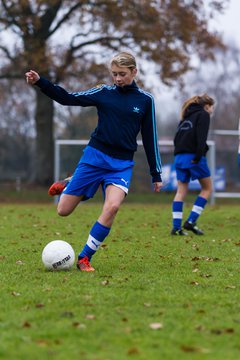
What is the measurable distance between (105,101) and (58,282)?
185 cm

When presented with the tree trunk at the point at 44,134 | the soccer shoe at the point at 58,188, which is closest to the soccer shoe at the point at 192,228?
the soccer shoe at the point at 58,188

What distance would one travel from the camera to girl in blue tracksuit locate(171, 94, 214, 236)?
412 inches

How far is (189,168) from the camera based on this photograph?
35.1 ft

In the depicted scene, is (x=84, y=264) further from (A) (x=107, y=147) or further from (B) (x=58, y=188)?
(A) (x=107, y=147)

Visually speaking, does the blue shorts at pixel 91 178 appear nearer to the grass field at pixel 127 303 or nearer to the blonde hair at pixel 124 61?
the grass field at pixel 127 303

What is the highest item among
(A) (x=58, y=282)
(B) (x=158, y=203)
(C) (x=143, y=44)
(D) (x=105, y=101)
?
(C) (x=143, y=44)

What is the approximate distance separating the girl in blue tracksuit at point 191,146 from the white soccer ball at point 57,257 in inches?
163

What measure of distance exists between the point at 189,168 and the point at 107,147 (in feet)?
13.3

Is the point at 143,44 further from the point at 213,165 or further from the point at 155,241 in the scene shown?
the point at 155,241

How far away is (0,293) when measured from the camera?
5.59 meters

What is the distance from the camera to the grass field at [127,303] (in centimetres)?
400

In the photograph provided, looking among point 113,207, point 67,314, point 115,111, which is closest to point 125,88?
point 115,111

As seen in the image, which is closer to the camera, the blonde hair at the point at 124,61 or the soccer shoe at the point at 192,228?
the blonde hair at the point at 124,61

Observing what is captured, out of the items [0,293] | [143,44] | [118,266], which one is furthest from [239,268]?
[143,44]
